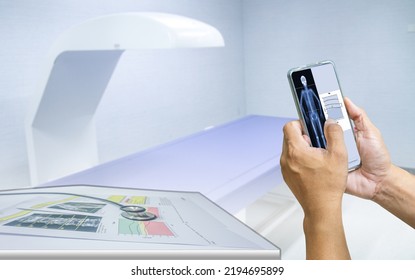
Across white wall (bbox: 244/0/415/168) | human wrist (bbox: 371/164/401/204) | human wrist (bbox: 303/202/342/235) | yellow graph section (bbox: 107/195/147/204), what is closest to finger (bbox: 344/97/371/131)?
human wrist (bbox: 371/164/401/204)

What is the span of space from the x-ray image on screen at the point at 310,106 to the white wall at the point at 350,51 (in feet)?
10.7

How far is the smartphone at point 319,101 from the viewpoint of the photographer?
0.87m

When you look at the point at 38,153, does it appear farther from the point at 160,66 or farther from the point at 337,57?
the point at 337,57

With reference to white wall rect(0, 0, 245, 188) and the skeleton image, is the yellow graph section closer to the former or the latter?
the skeleton image

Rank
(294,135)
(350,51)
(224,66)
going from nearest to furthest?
1. (294,135)
2. (350,51)
3. (224,66)

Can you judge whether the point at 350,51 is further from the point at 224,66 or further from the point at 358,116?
the point at 358,116

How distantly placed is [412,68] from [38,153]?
3.37m

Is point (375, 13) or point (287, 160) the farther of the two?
point (375, 13)

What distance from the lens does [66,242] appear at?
1.49ft

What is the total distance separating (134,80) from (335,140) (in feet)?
9.31

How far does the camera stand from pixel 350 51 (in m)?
4.05

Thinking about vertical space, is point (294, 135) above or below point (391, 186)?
above

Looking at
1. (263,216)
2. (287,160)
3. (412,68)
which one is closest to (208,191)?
(287,160)

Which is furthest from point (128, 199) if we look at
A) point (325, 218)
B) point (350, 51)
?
point (350, 51)
